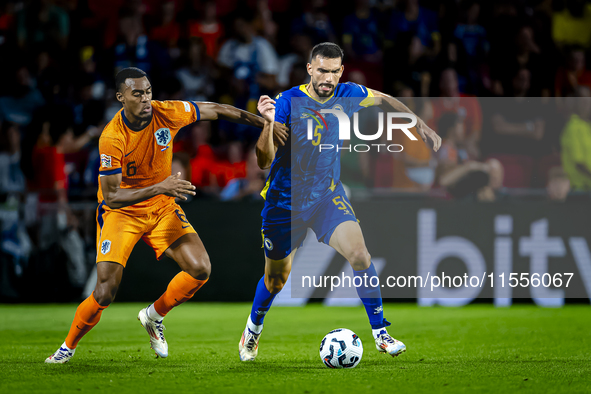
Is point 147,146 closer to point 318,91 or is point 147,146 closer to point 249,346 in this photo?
point 318,91

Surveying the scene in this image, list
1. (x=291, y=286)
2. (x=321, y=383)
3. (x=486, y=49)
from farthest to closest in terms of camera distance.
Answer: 1. (x=486, y=49)
2. (x=291, y=286)
3. (x=321, y=383)

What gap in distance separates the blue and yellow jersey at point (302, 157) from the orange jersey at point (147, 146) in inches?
32.9

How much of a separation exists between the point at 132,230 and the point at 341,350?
195cm

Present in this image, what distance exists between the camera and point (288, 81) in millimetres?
11336

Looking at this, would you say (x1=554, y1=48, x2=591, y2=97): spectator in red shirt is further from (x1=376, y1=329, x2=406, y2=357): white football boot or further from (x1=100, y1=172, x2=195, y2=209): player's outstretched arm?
(x1=100, y1=172, x2=195, y2=209): player's outstretched arm

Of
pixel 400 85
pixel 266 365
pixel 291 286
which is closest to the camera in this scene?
pixel 266 365

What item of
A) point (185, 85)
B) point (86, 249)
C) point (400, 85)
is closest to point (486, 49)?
point (400, 85)

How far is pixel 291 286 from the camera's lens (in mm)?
9203

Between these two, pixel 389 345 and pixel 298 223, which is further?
pixel 298 223

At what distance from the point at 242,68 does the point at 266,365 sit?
6723mm

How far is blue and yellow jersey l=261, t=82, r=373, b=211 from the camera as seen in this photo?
5711mm

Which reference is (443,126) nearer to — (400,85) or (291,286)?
(400,85)

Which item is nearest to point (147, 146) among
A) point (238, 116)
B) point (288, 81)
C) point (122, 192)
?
point (122, 192)

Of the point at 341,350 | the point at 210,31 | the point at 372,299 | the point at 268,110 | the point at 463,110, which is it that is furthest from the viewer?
the point at 210,31
